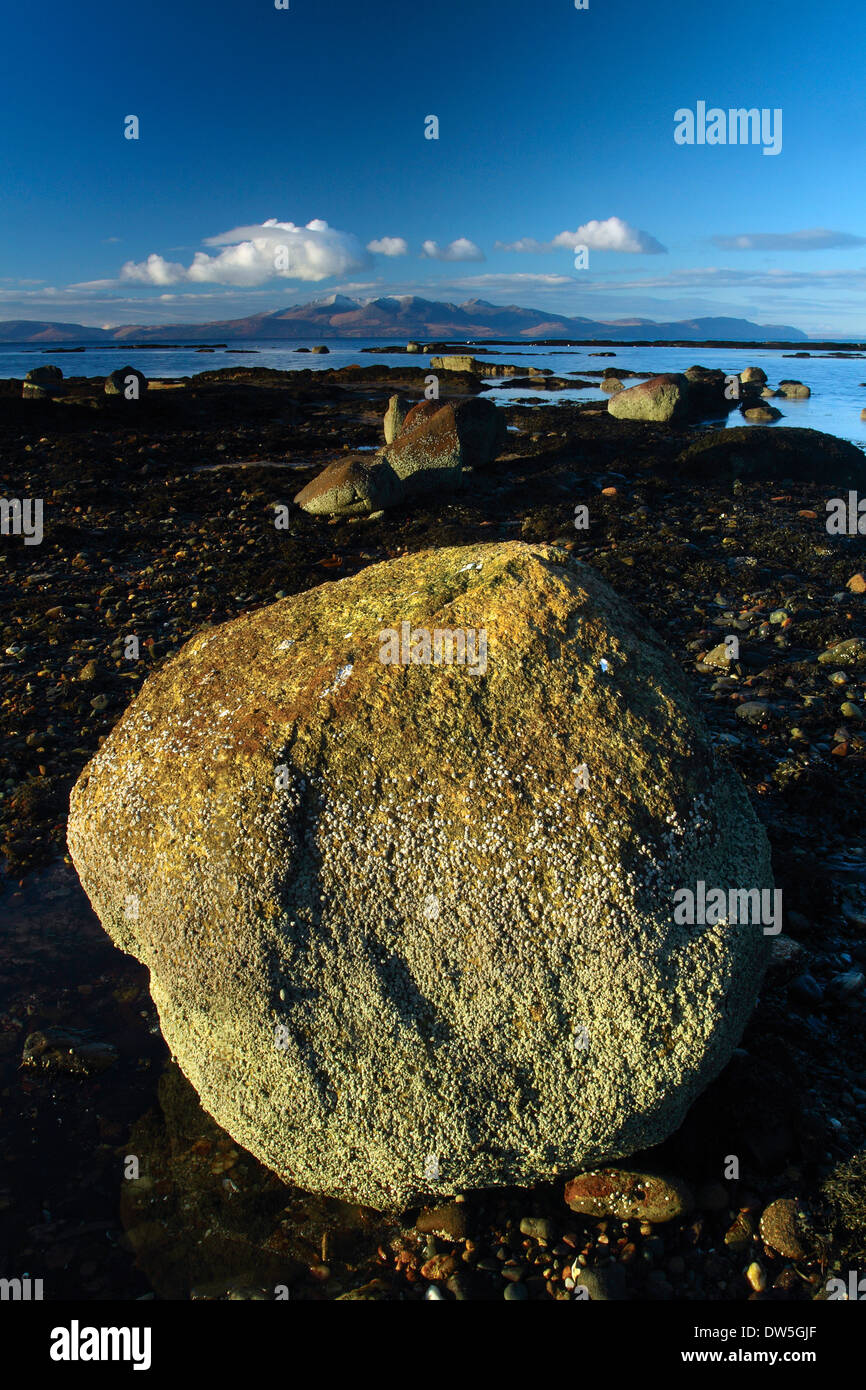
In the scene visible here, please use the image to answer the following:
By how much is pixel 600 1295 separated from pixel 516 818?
197cm

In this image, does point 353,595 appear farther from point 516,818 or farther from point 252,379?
point 252,379

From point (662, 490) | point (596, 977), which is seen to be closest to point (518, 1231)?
point (596, 977)

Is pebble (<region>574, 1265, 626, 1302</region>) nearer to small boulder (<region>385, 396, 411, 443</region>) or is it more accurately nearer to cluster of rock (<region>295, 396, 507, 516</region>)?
cluster of rock (<region>295, 396, 507, 516</region>)

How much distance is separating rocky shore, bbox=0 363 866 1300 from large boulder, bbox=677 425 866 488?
7 centimetres

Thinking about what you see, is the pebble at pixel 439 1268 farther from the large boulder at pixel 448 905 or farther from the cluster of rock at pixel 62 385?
the cluster of rock at pixel 62 385

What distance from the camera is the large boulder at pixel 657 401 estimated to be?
2908 cm

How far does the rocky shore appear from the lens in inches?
143

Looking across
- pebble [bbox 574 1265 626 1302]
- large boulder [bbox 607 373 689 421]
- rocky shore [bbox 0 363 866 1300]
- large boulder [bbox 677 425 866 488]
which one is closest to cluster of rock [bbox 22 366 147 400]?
rocky shore [bbox 0 363 866 1300]

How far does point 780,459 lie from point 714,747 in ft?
57.4

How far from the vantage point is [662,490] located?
698 inches

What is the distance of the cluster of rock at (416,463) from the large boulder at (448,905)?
12349 mm

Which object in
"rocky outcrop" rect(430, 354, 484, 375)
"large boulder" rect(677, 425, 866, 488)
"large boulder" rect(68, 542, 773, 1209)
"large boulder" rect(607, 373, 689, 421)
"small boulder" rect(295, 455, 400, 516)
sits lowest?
"large boulder" rect(68, 542, 773, 1209)

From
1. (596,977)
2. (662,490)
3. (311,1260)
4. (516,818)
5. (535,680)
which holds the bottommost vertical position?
(311,1260)

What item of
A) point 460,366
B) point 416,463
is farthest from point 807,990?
point 460,366
